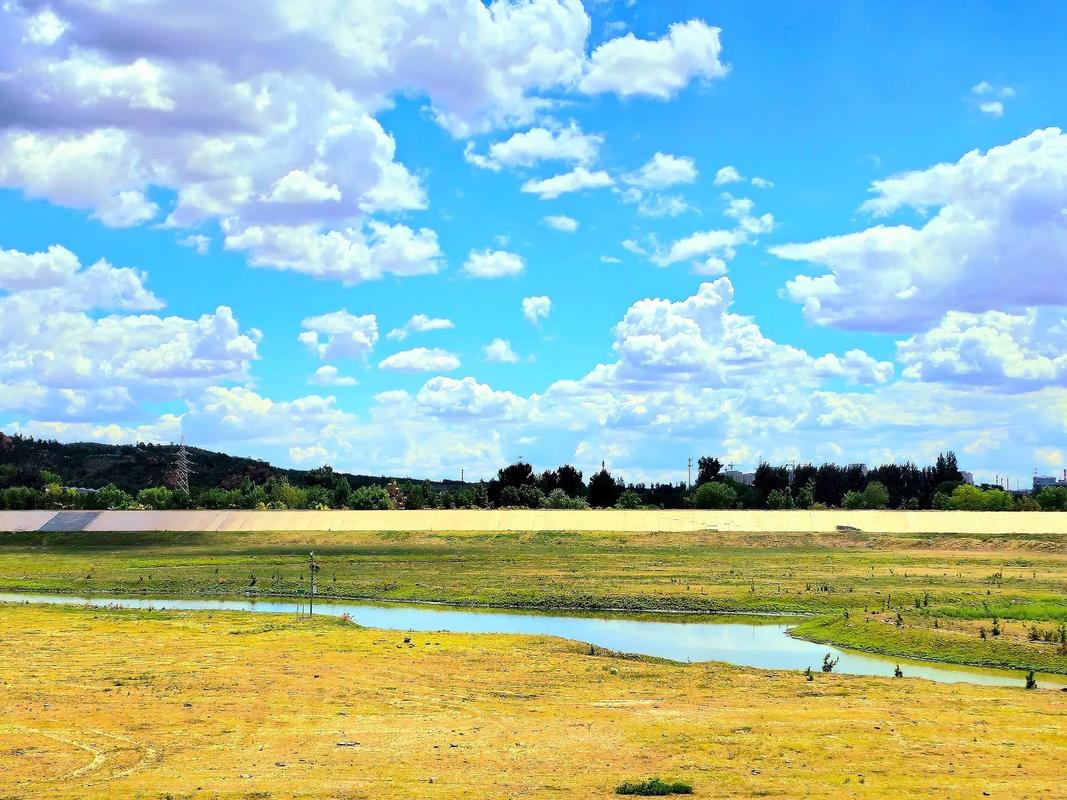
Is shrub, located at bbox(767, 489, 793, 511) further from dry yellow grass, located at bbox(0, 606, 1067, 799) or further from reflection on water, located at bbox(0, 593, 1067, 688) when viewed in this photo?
dry yellow grass, located at bbox(0, 606, 1067, 799)

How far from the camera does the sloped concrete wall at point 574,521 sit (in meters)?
109

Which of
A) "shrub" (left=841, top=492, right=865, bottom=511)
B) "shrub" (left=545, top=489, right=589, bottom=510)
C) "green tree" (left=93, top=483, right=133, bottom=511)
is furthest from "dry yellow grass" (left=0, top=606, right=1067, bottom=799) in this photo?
"shrub" (left=841, top=492, right=865, bottom=511)

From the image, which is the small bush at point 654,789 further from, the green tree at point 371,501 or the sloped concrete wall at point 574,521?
the green tree at point 371,501

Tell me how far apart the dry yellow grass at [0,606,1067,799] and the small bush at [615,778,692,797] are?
352mm

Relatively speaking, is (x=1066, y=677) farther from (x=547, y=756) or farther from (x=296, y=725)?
(x=296, y=725)

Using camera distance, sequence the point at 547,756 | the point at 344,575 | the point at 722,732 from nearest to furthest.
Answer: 1. the point at 547,756
2. the point at 722,732
3. the point at 344,575

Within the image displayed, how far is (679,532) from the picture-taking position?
109562 mm

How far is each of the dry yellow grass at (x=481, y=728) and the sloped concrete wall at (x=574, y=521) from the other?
72.5 meters

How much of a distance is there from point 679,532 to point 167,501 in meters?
82.8

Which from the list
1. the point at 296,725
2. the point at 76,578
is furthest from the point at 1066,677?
the point at 76,578

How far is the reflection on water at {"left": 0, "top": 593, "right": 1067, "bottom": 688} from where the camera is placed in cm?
4203

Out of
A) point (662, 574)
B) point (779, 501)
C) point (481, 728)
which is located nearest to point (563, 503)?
point (779, 501)

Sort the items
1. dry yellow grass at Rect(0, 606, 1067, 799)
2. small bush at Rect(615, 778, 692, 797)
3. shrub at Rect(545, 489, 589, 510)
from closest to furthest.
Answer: small bush at Rect(615, 778, 692, 797), dry yellow grass at Rect(0, 606, 1067, 799), shrub at Rect(545, 489, 589, 510)

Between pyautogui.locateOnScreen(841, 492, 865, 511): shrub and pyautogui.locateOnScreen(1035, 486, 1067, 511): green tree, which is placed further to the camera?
pyautogui.locateOnScreen(841, 492, 865, 511): shrub
